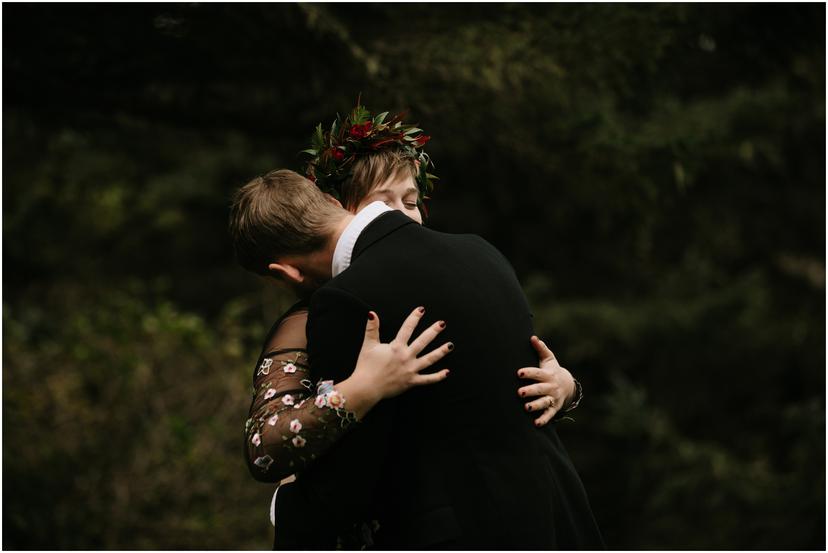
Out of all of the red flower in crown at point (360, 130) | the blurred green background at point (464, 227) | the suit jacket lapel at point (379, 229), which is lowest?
the blurred green background at point (464, 227)

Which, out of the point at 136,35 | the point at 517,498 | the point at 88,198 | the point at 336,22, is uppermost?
the point at 336,22

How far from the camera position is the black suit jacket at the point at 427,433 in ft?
6.88

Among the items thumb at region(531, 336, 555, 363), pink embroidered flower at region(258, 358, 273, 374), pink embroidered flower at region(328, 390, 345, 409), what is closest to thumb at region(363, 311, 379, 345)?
pink embroidered flower at region(328, 390, 345, 409)

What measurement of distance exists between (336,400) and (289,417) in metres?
0.12

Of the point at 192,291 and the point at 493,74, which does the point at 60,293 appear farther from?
the point at 493,74

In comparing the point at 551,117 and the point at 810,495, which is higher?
the point at 551,117

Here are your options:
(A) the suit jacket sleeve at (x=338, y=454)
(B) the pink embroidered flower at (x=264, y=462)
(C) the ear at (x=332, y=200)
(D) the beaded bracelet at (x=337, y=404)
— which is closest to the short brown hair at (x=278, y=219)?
(C) the ear at (x=332, y=200)

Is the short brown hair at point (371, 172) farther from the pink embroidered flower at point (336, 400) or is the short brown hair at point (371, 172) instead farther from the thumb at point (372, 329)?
the pink embroidered flower at point (336, 400)

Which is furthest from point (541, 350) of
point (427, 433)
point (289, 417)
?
point (289, 417)

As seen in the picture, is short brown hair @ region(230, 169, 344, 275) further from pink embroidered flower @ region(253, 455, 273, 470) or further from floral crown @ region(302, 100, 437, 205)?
pink embroidered flower @ region(253, 455, 273, 470)

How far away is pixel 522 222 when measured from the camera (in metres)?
9.70

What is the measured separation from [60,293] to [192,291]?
6.42 ft

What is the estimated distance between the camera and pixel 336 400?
206 centimetres

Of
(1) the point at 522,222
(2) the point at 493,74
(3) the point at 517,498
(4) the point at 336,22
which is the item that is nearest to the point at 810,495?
(1) the point at 522,222
